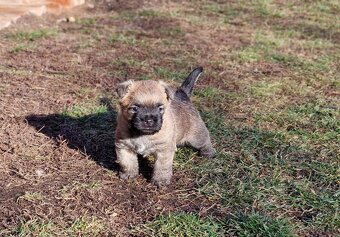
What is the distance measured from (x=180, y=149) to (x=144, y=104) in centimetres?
120

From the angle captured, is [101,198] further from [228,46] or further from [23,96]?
[228,46]

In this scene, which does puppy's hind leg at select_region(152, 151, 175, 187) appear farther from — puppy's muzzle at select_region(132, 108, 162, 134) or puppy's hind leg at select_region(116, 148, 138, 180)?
puppy's muzzle at select_region(132, 108, 162, 134)

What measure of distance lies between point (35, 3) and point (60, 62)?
3741 mm

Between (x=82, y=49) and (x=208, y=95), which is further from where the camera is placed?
(x=82, y=49)

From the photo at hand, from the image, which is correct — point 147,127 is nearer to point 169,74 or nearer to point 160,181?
point 160,181

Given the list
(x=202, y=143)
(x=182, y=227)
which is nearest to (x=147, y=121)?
(x=182, y=227)

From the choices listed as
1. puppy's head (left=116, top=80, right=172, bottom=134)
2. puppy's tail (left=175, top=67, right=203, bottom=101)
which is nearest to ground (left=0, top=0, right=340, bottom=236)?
puppy's tail (left=175, top=67, right=203, bottom=101)

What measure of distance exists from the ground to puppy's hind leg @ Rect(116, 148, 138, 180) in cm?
8

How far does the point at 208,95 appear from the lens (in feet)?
21.4

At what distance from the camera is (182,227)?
3.73m

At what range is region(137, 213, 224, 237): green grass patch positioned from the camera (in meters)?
3.67

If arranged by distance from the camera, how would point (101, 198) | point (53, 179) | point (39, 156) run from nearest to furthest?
point (101, 198) < point (53, 179) < point (39, 156)

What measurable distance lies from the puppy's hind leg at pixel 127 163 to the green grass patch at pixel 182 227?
2.03 feet

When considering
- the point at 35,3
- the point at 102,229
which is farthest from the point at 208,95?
the point at 35,3
